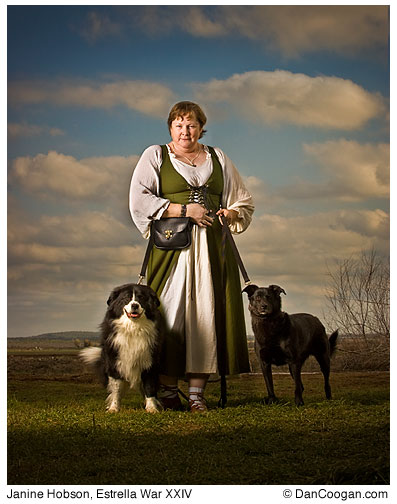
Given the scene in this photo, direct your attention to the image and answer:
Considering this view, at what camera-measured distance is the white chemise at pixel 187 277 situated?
14.2 feet

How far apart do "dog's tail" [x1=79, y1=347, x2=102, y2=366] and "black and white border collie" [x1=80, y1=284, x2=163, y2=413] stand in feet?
0.47

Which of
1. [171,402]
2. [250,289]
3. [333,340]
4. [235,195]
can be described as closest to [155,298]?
[250,289]

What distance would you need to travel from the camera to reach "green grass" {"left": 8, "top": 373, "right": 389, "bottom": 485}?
3.02 m

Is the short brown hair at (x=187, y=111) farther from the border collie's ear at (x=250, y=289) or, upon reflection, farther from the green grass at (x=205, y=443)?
the green grass at (x=205, y=443)

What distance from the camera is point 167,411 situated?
420 centimetres

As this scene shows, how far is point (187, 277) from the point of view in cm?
437

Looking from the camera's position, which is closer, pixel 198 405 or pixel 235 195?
pixel 198 405

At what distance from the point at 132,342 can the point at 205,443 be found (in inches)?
36.4

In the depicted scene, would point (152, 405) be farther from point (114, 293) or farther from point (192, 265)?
point (192, 265)

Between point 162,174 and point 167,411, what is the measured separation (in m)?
1.49

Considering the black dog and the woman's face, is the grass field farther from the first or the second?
the woman's face

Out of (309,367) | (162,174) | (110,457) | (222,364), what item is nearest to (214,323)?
(222,364)
